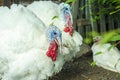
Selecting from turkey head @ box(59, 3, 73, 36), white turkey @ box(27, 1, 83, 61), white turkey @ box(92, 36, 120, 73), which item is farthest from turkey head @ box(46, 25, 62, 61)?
white turkey @ box(92, 36, 120, 73)

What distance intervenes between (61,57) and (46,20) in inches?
31.9

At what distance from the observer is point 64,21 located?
464 centimetres

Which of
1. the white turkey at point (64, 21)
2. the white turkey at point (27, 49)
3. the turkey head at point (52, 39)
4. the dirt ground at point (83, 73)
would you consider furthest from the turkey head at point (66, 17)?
the dirt ground at point (83, 73)

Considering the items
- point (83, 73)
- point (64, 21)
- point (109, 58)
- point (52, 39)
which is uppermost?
point (64, 21)

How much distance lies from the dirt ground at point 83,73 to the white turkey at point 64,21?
1.64ft

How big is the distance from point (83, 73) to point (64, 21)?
107 cm

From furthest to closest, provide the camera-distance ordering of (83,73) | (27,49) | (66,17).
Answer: (83,73) < (66,17) < (27,49)

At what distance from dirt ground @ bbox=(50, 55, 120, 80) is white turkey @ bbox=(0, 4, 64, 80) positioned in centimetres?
82

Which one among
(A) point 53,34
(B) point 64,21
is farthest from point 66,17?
(A) point 53,34

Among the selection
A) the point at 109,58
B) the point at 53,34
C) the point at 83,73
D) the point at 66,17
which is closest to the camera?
the point at 53,34

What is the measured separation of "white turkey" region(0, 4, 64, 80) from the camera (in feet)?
12.6

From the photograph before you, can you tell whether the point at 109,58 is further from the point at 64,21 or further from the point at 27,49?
the point at 27,49

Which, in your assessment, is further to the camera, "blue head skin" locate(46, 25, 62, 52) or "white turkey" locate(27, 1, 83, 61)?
"white turkey" locate(27, 1, 83, 61)

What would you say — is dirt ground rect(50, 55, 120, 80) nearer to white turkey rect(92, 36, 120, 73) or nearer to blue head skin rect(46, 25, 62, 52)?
white turkey rect(92, 36, 120, 73)
